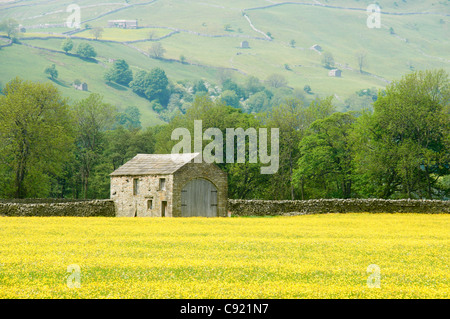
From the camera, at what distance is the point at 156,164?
54531 millimetres

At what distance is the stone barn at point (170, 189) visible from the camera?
51.3m

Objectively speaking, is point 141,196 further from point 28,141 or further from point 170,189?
point 28,141

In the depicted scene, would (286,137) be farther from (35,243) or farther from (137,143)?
(35,243)

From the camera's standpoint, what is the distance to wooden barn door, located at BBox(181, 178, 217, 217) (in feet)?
171

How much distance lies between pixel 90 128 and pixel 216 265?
77260mm

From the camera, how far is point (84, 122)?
9300 centimetres

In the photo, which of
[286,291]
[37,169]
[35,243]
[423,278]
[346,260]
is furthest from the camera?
[37,169]

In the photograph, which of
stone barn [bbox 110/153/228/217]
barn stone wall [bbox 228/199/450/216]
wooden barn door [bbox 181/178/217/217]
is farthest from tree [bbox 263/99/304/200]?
wooden barn door [bbox 181/178/217/217]

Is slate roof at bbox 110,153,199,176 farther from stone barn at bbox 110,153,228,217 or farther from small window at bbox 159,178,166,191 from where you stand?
small window at bbox 159,178,166,191

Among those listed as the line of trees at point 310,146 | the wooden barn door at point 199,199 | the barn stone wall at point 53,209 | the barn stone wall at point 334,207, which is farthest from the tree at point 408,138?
the barn stone wall at point 53,209

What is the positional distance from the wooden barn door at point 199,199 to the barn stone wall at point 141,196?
166 cm

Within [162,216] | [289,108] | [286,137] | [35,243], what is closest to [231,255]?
[35,243]

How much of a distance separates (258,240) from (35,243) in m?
10.7

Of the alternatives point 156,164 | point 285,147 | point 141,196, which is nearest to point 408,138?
point 285,147
